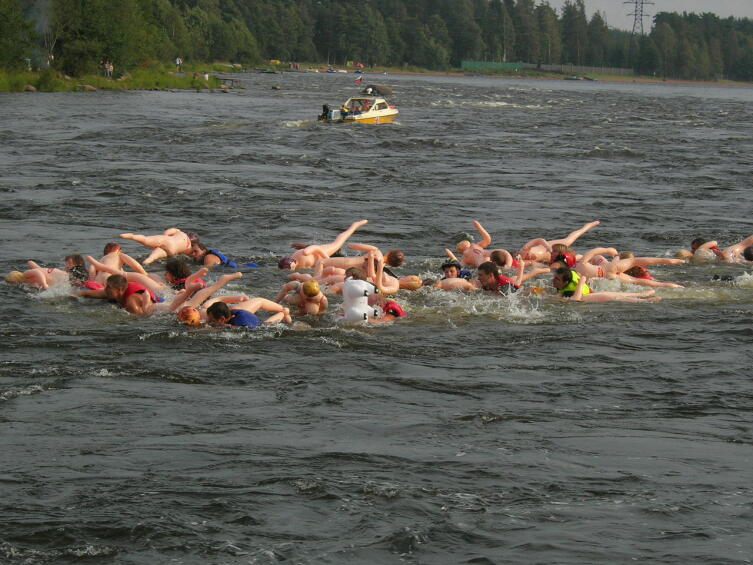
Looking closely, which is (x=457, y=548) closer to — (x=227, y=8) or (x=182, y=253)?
(x=182, y=253)

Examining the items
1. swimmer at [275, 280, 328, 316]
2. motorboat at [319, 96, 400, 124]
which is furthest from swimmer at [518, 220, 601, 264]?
motorboat at [319, 96, 400, 124]

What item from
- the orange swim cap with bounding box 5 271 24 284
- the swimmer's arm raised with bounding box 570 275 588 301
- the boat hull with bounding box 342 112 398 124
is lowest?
the orange swim cap with bounding box 5 271 24 284

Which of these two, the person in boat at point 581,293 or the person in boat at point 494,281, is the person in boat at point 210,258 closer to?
the person in boat at point 494,281

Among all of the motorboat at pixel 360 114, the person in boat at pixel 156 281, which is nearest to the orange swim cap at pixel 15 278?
the person in boat at pixel 156 281

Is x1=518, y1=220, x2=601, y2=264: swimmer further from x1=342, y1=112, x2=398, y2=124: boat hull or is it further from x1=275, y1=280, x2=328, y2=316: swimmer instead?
x1=342, y1=112, x2=398, y2=124: boat hull

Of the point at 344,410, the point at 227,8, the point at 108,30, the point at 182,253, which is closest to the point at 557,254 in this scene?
the point at 182,253

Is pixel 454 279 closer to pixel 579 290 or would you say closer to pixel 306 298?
pixel 579 290

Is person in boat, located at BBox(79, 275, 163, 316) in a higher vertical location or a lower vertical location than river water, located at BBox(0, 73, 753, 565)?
higher

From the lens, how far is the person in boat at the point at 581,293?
1514cm

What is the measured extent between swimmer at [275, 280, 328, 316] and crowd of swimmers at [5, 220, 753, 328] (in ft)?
0.04

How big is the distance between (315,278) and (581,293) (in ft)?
12.2

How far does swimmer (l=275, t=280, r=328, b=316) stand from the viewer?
1397 cm

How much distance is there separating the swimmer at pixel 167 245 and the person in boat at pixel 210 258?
0.78 ft

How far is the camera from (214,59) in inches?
5940
